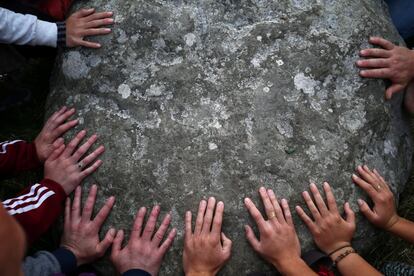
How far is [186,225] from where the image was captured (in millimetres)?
1967

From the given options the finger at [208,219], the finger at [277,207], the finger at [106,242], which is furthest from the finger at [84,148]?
the finger at [277,207]

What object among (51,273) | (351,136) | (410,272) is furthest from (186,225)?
(410,272)

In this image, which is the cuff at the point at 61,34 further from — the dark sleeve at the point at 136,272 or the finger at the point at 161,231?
the dark sleeve at the point at 136,272

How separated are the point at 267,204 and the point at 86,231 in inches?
30.7

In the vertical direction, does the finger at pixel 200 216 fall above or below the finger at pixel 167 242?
above

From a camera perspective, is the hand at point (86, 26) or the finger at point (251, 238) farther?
the hand at point (86, 26)

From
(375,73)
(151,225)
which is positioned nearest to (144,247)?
(151,225)

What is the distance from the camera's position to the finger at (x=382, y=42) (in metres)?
2.17

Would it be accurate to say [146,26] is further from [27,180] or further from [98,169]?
[27,180]

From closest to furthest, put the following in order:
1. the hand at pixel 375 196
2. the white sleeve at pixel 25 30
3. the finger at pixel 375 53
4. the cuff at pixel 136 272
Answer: the cuff at pixel 136 272
the hand at pixel 375 196
the finger at pixel 375 53
the white sleeve at pixel 25 30

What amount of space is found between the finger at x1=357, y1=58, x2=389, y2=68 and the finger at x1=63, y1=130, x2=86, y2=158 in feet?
4.18

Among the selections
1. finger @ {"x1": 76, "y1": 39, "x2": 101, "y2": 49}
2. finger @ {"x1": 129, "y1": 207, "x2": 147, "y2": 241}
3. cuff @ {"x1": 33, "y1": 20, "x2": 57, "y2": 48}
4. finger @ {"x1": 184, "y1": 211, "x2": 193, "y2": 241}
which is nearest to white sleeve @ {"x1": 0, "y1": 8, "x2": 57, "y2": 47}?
cuff @ {"x1": 33, "y1": 20, "x2": 57, "y2": 48}

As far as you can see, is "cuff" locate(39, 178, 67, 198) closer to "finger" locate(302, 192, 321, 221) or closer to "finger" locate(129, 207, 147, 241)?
"finger" locate(129, 207, 147, 241)

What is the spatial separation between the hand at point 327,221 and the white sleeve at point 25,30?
142cm
